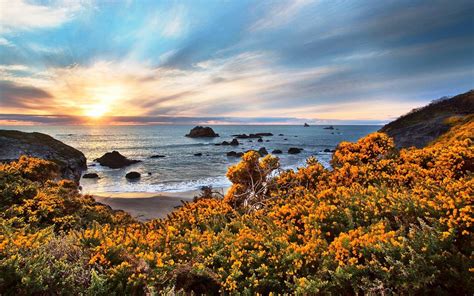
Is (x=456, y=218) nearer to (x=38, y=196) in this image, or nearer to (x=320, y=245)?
(x=320, y=245)

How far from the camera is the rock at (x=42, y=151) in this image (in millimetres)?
20188

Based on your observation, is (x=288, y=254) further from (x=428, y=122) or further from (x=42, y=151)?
(x=42, y=151)

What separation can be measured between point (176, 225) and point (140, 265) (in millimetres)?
1670

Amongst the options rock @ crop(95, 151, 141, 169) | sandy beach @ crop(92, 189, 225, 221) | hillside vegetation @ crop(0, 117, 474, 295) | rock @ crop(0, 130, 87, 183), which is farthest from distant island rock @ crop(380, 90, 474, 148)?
rock @ crop(95, 151, 141, 169)

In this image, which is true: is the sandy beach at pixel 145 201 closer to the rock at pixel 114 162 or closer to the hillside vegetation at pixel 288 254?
the hillside vegetation at pixel 288 254

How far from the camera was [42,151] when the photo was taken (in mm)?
22172

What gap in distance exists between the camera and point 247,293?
119 inches

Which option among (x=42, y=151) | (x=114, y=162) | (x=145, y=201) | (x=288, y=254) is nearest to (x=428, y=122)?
(x=145, y=201)

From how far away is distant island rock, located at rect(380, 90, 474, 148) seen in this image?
2041cm

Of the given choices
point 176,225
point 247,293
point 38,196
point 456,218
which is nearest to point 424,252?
point 456,218

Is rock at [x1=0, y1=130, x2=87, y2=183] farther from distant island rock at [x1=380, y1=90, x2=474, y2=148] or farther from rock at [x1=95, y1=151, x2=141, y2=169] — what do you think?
distant island rock at [x1=380, y1=90, x2=474, y2=148]

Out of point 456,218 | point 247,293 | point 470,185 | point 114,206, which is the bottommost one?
point 114,206

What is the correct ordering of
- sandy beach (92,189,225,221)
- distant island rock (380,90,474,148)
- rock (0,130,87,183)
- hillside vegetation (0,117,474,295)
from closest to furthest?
1. hillside vegetation (0,117,474,295)
2. sandy beach (92,189,225,221)
3. rock (0,130,87,183)
4. distant island rock (380,90,474,148)

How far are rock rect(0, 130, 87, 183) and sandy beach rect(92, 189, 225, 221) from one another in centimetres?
316
